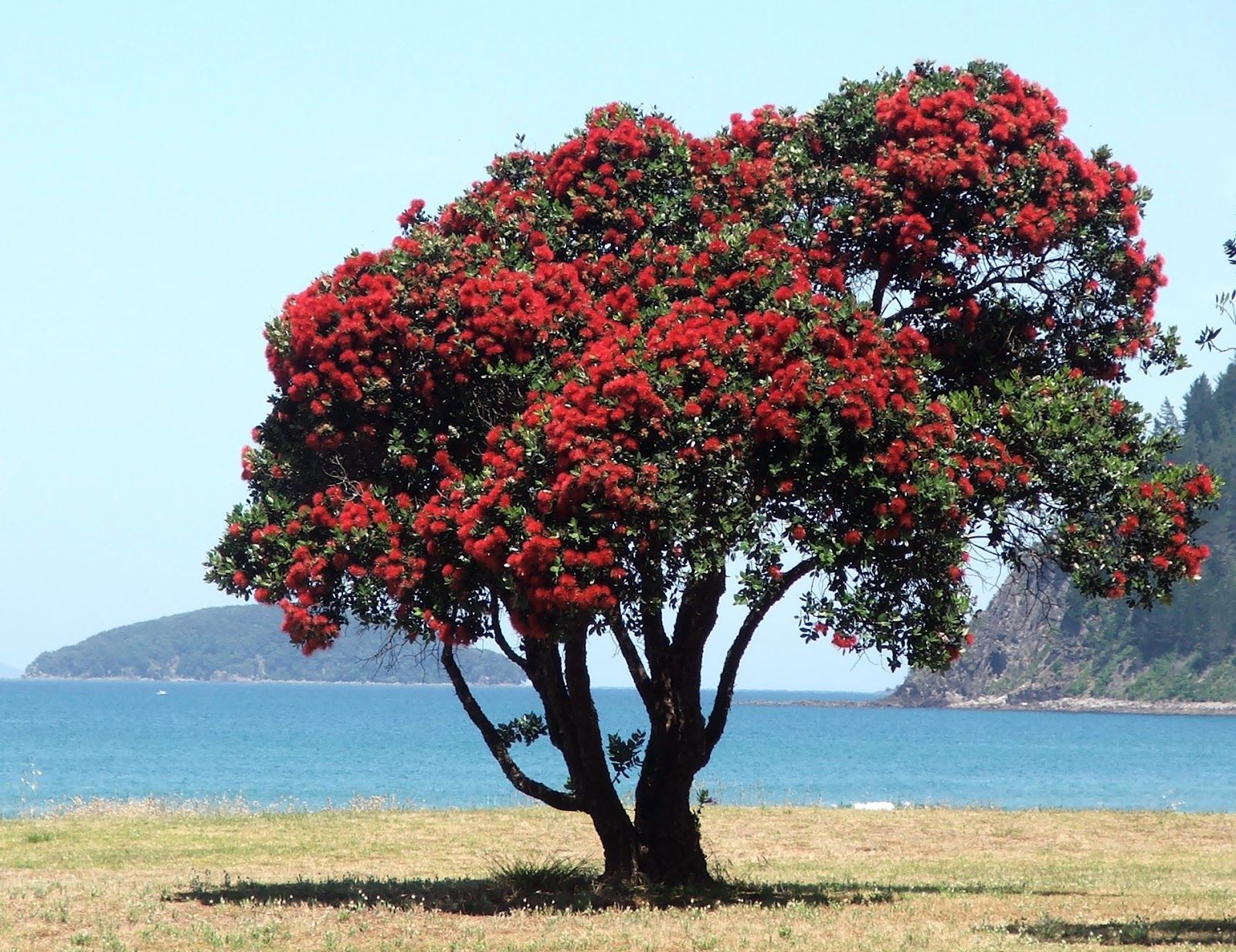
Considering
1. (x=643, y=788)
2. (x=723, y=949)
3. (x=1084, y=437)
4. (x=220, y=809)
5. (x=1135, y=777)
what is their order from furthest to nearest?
(x=1135, y=777) < (x=220, y=809) < (x=643, y=788) < (x=1084, y=437) < (x=723, y=949)

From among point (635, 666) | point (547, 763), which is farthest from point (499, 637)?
point (547, 763)

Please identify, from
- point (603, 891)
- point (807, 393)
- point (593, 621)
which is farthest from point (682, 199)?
point (603, 891)

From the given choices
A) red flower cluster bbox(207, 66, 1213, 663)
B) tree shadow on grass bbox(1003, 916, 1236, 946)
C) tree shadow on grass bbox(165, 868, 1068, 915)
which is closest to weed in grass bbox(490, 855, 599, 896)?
tree shadow on grass bbox(165, 868, 1068, 915)

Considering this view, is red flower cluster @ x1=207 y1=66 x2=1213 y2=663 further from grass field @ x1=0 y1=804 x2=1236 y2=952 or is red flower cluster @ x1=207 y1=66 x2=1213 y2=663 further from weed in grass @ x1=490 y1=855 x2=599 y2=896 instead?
weed in grass @ x1=490 y1=855 x2=599 y2=896

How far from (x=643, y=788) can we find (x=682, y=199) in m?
8.03

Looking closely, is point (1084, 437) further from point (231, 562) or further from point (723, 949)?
point (231, 562)

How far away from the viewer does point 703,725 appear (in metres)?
22.5

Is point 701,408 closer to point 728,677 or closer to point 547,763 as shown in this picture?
point 728,677

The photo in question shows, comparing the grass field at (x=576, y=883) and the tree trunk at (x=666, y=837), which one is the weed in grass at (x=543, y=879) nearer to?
the grass field at (x=576, y=883)

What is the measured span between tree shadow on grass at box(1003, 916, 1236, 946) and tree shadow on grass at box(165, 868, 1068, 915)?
10.8 ft

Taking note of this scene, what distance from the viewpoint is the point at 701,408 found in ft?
60.2

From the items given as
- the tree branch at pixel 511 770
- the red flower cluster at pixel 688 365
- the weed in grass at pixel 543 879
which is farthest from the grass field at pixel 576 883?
the red flower cluster at pixel 688 365

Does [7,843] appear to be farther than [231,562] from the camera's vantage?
Yes

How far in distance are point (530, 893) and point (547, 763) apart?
3397 inches
